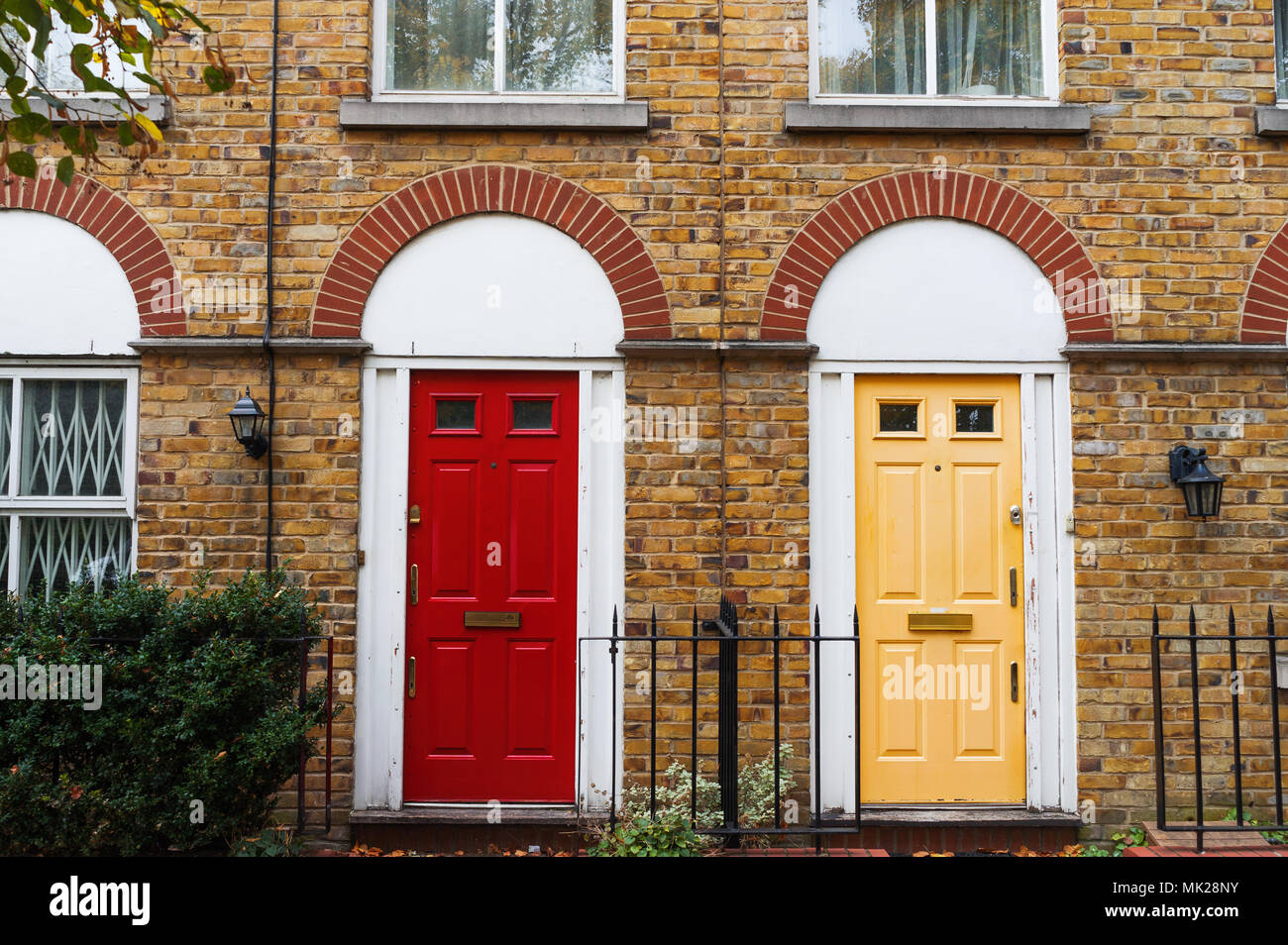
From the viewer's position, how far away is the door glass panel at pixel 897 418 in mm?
5910

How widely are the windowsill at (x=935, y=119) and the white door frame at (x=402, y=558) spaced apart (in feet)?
6.01

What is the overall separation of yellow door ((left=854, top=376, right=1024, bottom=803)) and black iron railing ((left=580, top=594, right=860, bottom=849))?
0.37 m

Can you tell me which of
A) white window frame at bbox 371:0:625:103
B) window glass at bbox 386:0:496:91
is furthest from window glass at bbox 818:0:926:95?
window glass at bbox 386:0:496:91

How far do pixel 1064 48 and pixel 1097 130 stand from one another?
541 millimetres

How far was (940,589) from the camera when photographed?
19.1 ft

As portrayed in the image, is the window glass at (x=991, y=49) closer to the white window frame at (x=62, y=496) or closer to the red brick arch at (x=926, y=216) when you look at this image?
the red brick arch at (x=926, y=216)

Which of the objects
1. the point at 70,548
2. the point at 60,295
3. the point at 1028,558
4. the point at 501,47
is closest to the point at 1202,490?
the point at 1028,558

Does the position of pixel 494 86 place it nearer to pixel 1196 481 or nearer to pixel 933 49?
pixel 933 49

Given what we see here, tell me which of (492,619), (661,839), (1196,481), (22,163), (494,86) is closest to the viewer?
(22,163)

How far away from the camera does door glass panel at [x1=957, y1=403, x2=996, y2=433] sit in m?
5.89

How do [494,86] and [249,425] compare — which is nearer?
[249,425]

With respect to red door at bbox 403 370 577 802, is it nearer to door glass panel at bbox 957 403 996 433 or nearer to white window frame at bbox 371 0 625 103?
white window frame at bbox 371 0 625 103

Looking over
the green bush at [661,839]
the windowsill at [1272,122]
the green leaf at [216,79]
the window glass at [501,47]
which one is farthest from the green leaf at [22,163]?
the windowsill at [1272,122]

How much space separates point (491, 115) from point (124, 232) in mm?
2257
